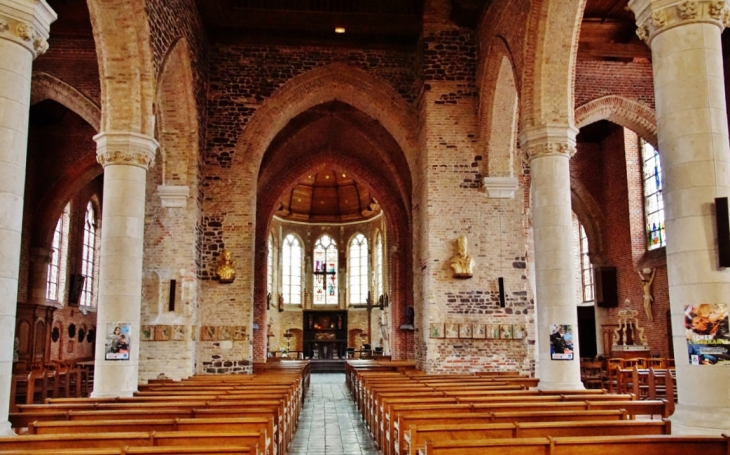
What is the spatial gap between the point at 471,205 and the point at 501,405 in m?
9.02

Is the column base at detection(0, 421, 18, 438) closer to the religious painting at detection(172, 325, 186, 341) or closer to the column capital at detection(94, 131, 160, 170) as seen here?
the column capital at detection(94, 131, 160, 170)

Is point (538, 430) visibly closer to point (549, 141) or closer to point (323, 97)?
point (549, 141)

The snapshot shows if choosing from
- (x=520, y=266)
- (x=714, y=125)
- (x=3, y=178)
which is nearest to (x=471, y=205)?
(x=520, y=266)

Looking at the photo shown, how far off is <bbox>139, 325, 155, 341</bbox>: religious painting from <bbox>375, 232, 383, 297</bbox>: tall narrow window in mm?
21065

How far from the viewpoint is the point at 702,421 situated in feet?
21.7

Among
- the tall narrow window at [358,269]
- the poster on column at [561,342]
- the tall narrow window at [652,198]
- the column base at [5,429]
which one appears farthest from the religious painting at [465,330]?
the tall narrow window at [358,269]

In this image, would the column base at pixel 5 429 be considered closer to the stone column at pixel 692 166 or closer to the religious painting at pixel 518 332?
the stone column at pixel 692 166

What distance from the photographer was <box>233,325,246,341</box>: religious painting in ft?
57.0

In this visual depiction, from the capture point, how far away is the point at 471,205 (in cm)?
1698

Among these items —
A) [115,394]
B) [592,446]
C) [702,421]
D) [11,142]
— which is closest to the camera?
[592,446]

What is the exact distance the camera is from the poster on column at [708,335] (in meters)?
6.65

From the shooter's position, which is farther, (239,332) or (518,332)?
(239,332)

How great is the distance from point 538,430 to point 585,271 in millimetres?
21311

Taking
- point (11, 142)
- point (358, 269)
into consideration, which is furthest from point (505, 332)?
point (358, 269)
